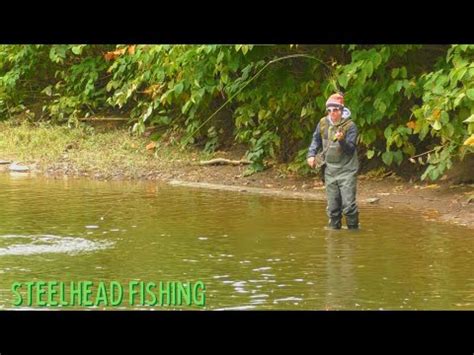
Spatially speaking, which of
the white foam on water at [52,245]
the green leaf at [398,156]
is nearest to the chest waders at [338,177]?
the white foam on water at [52,245]

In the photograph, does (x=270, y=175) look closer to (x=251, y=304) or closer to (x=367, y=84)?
(x=367, y=84)

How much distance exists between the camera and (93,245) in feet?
34.6

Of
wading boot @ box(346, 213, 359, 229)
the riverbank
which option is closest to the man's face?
wading boot @ box(346, 213, 359, 229)

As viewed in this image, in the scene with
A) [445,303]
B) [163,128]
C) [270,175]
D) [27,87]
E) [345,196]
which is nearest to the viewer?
[445,303]

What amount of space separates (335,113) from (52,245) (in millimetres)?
3335

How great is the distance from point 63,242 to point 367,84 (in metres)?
5.39

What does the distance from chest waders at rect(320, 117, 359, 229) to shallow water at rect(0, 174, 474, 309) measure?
0.22 m

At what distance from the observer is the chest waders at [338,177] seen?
11344mm

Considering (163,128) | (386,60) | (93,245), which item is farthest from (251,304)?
(163,128)

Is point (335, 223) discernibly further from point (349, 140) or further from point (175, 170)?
point (175, 170)

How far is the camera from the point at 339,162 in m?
11.5

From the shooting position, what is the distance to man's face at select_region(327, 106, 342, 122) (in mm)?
11391

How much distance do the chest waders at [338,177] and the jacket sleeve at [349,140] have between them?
3cm

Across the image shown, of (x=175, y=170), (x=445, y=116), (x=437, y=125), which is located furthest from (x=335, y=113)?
(x=175, y=170)
